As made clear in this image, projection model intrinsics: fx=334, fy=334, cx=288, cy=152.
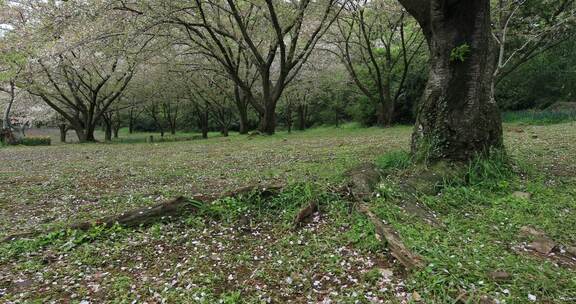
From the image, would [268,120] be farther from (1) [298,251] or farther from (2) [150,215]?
(1) [298,251]

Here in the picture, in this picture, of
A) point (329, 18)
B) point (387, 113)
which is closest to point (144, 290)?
point (329, 18)

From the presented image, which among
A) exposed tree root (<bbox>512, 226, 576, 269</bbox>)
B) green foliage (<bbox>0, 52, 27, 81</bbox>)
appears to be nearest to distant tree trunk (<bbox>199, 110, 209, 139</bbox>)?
green foliage (<bbox>0, 52, 27, 81</bbox>)

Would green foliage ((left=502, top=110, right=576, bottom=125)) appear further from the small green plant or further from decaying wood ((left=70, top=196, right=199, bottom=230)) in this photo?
decaying wood ((left=70, top=196, right=199, bottom=230))

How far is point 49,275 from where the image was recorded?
2914mm

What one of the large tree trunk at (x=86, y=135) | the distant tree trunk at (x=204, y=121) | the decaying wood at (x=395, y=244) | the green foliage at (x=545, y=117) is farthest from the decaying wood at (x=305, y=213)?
the distant tree trunk at (x=204, y=121)

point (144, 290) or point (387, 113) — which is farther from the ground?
point (387, 113)

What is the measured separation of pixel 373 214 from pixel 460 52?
2.79 m

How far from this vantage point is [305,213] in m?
3.89

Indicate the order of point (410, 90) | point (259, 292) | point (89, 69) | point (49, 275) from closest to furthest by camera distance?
point (259, 292)
point (49, 275)
point (89, 69)
point (410, 90)


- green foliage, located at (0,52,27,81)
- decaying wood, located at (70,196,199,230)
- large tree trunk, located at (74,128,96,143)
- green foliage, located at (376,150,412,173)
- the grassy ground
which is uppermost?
green foliage, located at (0,52,27,81)

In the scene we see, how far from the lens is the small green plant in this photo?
4641mm

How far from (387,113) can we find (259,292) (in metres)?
21.2

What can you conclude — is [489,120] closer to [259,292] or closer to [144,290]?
[259,292]

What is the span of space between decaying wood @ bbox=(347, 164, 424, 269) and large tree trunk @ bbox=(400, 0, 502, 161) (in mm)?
998
